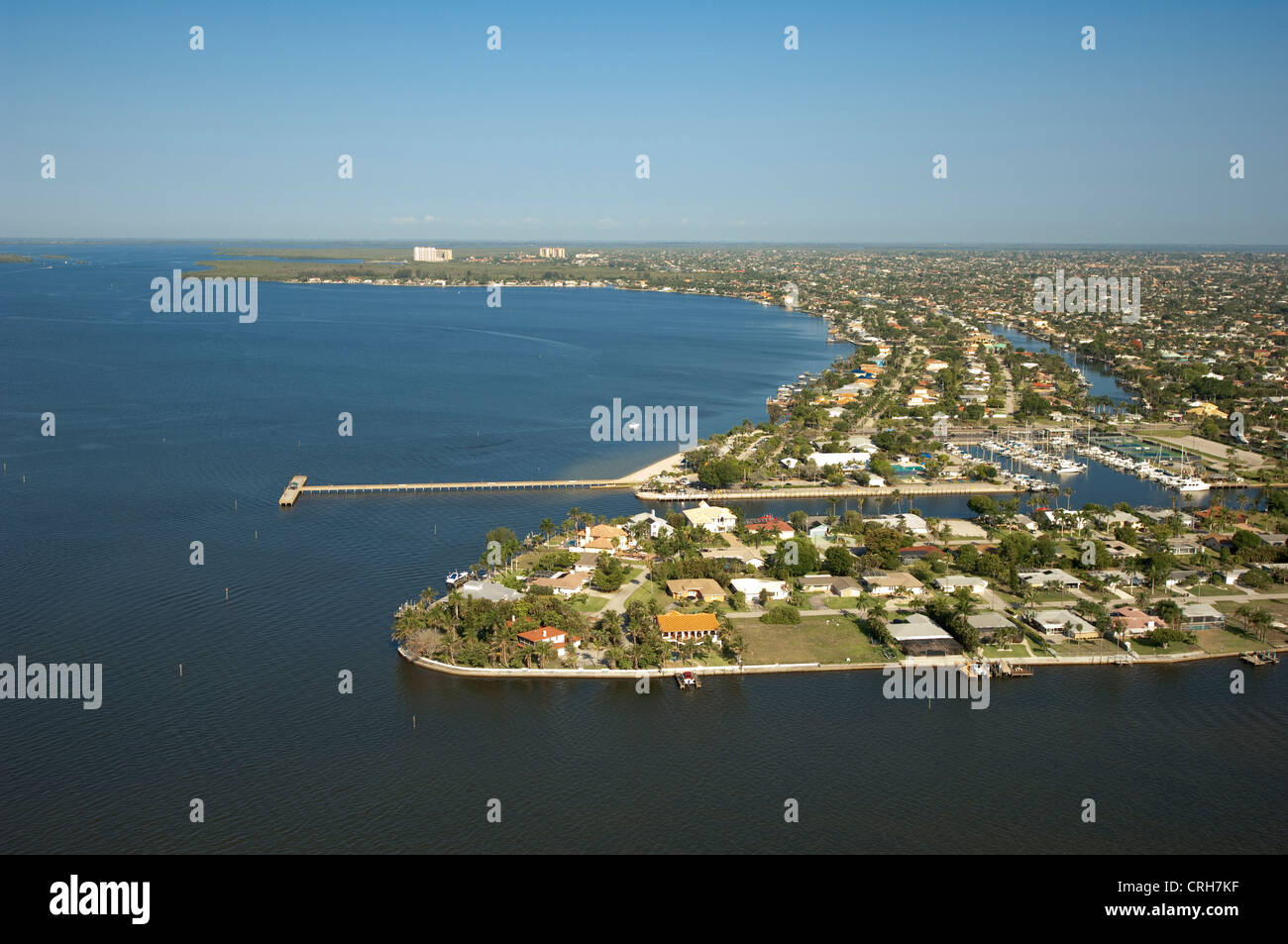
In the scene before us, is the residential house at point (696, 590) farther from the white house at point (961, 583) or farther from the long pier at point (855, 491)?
the long pier at point (855, 491)

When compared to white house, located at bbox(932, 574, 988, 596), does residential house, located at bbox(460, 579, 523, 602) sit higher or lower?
higher

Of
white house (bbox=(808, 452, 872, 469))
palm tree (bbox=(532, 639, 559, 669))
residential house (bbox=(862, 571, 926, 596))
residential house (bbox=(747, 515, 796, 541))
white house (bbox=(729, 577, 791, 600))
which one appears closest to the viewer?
palm tree (bbox=(532, 639, 559, 669))

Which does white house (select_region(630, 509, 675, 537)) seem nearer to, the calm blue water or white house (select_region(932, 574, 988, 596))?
the calm blue water

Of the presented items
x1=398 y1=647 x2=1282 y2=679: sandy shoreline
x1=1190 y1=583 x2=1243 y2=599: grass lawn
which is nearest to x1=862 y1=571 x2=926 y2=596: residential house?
x1=398 y1=647 x2=1282 y2=679: sandy shoreline

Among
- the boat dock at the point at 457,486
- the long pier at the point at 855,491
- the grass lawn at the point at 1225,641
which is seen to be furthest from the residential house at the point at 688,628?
the boat dock at the point at 457,486

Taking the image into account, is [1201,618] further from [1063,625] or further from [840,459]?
[840,459]

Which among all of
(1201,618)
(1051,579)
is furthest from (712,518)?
(1201,618)
